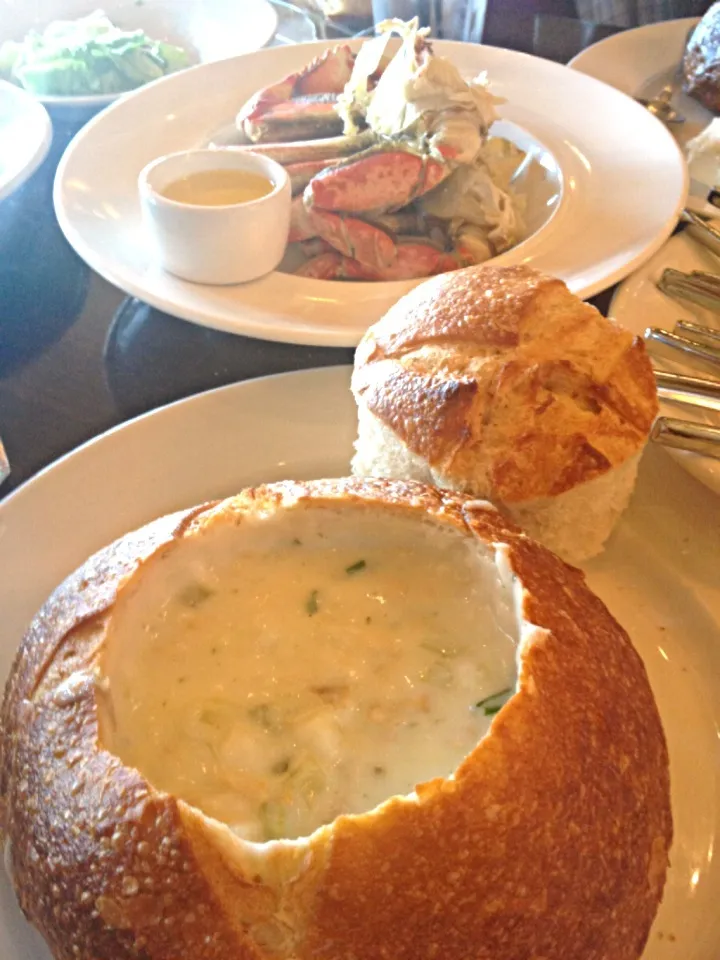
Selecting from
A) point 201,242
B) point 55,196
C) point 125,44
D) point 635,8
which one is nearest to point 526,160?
point 201,242

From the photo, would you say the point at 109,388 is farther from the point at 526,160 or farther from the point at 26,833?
the point at 526,160

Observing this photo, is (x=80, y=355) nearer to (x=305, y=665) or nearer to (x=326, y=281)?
(x=326, y=281)

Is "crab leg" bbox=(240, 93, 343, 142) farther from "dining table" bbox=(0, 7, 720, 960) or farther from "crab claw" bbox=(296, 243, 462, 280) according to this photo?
"dining table" bbox=(0, 7, 720, 960)

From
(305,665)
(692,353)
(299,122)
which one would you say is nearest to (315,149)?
(299,122)

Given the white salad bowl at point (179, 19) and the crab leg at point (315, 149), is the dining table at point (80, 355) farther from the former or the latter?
the white salad bowl at point (179, 19)

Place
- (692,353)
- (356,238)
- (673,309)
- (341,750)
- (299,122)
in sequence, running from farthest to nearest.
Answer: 1. (299,122)
2. (356,238)
3. (673,309)
4. (692,353)
5. (341,750)

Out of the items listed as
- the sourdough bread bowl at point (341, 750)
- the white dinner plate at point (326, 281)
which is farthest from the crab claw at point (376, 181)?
the sourdough bread bowl at point (341, 750)
